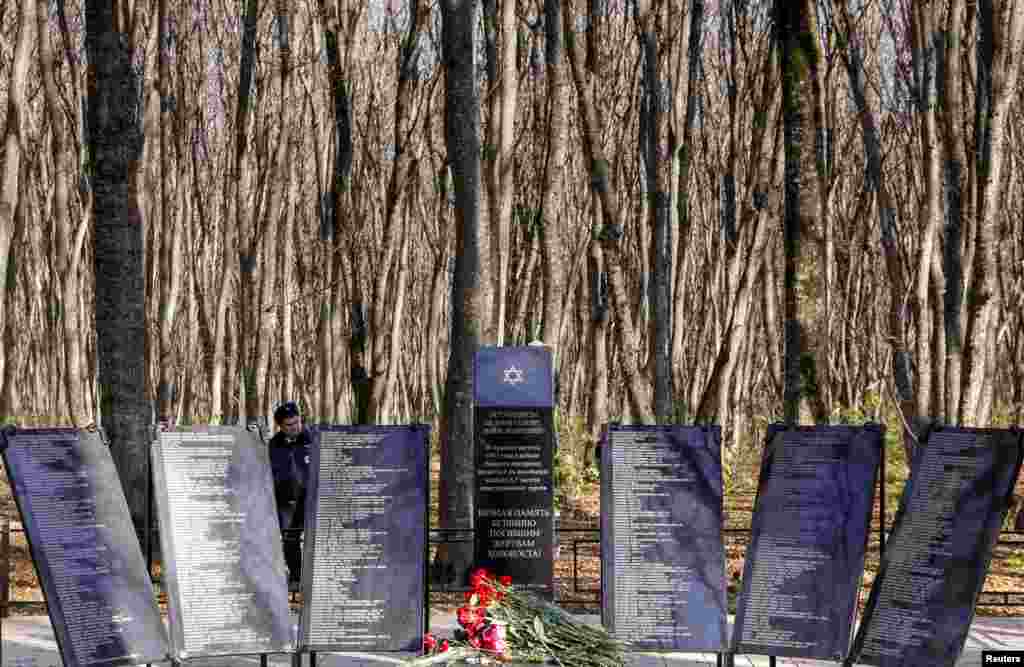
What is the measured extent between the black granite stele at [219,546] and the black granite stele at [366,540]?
0.77ft

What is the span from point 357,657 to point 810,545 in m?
3.69

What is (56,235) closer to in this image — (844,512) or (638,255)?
(638,255)

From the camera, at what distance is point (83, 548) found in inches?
327

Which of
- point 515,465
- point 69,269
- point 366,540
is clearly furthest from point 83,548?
point 69,269

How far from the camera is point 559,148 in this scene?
54.0 ft

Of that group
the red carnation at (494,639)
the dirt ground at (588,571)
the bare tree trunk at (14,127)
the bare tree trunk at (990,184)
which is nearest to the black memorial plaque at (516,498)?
the red carnation at (494,639)

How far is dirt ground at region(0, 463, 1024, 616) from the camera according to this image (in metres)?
13.0

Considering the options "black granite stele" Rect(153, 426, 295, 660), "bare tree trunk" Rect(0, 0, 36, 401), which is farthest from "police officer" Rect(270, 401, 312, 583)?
"bare tree trunk" Rect(0, 0, 36, 401)

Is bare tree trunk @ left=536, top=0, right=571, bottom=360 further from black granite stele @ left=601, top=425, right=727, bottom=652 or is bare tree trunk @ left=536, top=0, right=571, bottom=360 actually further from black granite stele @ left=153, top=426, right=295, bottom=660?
black granite stele @ left=153, top=426, right=295, bottom=660

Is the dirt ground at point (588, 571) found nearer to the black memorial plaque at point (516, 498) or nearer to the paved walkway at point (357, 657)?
the paved walkway at point (357, 657)

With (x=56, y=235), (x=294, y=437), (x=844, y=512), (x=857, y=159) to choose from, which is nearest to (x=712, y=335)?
(x=857, y=159)

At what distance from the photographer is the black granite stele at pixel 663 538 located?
29.4ft

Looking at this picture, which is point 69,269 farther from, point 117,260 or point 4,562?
point 4,562

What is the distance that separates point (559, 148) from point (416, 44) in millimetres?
2903
